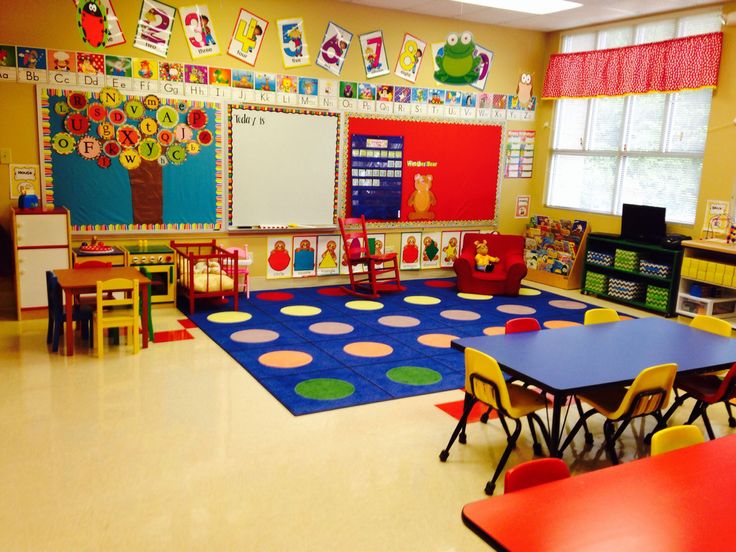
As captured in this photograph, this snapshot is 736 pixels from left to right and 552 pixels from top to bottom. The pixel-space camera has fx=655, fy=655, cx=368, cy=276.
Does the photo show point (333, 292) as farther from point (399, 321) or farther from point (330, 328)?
point (330, 328)

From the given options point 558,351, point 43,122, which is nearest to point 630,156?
point 558,351

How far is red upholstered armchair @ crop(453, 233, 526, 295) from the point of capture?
7.99 m

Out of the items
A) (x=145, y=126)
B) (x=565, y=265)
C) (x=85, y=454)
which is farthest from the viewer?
(x=565, y=265)

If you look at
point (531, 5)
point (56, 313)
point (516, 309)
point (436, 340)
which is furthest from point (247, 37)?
point (516, 309)

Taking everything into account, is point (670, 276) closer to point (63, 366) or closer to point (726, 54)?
point (726, 54)

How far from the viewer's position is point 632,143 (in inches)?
321

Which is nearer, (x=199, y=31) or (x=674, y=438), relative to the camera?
(x=674, y=438)

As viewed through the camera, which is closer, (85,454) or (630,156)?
(85,454)

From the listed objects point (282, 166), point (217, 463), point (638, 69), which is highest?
point (638, 69)

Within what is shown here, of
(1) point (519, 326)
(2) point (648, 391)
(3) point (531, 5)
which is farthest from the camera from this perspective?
(3) point (531, 5)

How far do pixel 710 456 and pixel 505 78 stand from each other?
7.29 m

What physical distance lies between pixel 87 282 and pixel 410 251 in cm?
456

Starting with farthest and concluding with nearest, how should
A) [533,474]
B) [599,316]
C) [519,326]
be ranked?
[599,316], [519,326], [533,474]

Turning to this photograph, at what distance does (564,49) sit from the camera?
891cm
